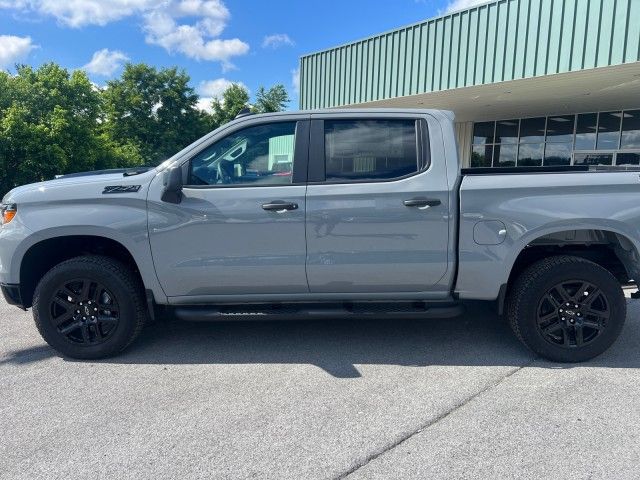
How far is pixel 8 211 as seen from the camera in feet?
12.1

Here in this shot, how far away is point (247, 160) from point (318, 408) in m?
1.95

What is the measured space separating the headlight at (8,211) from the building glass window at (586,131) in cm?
1504

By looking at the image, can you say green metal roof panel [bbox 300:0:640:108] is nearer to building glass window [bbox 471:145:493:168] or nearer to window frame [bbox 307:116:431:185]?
building glass window [bbox 471:145:493:168]

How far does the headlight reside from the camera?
3.66m

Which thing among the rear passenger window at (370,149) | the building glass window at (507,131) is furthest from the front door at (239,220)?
the building glass window at (507,131)

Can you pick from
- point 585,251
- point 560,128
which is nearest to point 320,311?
point 585,251

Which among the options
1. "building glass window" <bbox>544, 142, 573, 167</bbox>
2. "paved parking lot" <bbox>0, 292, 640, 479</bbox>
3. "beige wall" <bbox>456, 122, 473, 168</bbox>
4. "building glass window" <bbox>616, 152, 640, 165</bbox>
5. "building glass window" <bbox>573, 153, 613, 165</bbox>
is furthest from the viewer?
"beige wall" <bbox>456, 122, 473, 168</bbox>

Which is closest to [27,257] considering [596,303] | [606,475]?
[606,475]

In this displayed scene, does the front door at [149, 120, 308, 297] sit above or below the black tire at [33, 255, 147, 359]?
above

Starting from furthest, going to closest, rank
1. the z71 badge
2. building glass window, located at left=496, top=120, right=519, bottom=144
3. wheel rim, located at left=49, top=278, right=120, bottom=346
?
building glass window, located at left=496, top=120, right=519, bottom=144 → wheel rim, located at left=49, top=278, right=120, bottom=346 → the z71 badge

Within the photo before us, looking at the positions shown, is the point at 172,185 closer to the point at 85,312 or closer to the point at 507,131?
the point at 85,312

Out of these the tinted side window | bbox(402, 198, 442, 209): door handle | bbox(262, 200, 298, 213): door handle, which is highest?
the tinted side window

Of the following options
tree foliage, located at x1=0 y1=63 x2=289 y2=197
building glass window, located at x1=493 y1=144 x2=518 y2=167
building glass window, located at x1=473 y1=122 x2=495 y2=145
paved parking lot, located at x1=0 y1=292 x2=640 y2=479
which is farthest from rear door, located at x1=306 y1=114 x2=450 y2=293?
building glass window, located at x1=473 y1=122 x2=495 y2=145

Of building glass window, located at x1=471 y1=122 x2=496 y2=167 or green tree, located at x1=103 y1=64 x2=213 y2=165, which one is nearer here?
building glass window, located at x1=471 y1=122 x2=496 y2=167
